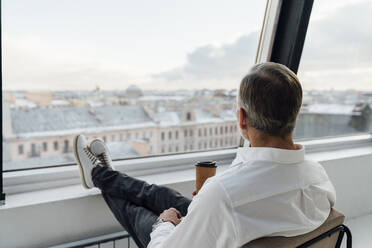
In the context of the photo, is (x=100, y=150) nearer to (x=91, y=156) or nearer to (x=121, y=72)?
(x=91, y=156)

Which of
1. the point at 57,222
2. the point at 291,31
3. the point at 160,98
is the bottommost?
the point at 57,222

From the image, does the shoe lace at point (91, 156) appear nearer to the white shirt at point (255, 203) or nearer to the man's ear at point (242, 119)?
the white shirt at point (255, 203)

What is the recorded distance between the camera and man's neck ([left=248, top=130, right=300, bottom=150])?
108 centimetres

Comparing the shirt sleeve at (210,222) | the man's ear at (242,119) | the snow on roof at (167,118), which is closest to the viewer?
the shirt sleeve at (210,222)

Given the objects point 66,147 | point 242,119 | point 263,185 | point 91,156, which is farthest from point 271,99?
point 66,147

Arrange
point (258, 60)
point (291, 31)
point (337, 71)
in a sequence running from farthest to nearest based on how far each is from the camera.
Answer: point (337, 71) → point (258, 60) → point (291, 31)

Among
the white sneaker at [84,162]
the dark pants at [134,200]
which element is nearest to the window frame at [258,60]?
the white sneaker at [84,162]

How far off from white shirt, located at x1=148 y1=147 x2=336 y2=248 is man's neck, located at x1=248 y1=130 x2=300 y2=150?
0.03m

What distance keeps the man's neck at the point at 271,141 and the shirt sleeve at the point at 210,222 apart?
0.21 metres

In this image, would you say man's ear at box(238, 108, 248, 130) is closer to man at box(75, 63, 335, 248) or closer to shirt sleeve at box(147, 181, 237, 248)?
man at box(75, 63, 335, 248)

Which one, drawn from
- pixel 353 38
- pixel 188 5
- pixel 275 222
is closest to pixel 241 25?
pixel 188 5

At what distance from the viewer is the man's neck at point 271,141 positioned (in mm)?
1075

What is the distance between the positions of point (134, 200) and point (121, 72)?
832 mm

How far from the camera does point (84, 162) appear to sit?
1.87 meters
